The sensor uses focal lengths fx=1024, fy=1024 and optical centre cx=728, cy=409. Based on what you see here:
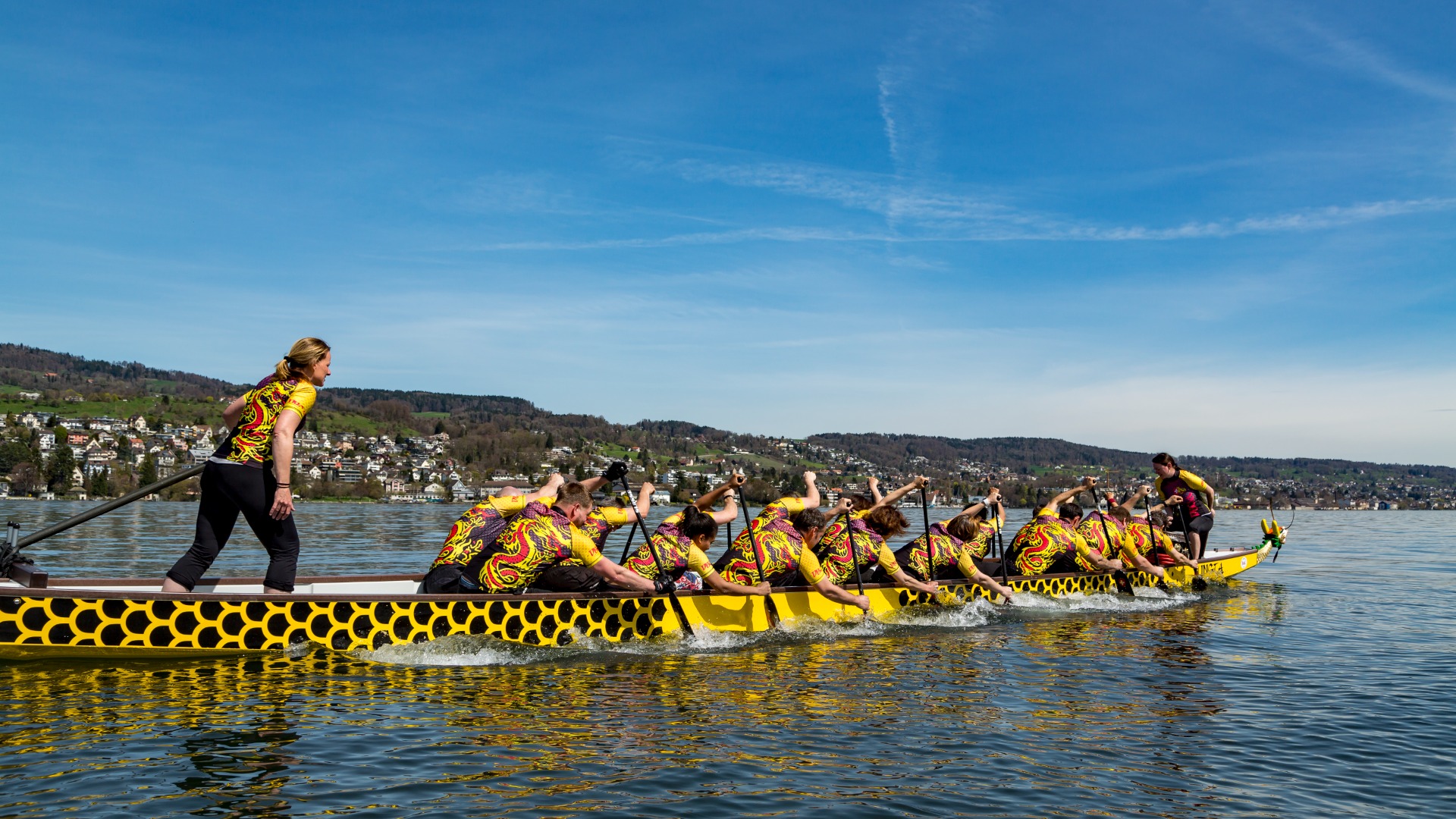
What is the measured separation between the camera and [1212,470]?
14675 centimetres

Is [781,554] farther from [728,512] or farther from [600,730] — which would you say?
[600,730]

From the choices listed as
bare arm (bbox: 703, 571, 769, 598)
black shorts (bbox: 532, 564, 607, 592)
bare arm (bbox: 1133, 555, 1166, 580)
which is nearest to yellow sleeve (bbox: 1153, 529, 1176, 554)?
bare arm (bbox: 1133, 555, 1166, 580)

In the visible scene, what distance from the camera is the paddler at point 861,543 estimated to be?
13289mm

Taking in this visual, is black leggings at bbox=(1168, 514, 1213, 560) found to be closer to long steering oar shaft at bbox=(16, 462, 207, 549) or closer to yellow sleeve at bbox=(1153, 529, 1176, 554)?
yellow sleeve at bbox=(1153, 529, 1176, 554)

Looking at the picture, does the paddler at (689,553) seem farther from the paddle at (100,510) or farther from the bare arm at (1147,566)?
the bare arm at (1147,566)

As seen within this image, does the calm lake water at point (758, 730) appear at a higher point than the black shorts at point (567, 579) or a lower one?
lower

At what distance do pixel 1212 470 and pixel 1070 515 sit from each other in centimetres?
14482

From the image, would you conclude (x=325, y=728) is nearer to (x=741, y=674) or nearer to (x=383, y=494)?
(x=741, y=674)

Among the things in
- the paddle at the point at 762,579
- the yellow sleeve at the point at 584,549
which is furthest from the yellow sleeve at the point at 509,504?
the paddle at the point at 762,579

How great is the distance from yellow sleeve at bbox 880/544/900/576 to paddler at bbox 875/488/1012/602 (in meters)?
0.77

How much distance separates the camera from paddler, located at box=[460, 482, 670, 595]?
10219mm

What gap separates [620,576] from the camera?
35.3 feet

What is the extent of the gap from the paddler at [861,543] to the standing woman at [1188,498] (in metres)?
7.72

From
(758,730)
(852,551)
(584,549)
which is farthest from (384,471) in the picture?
(758,730)
